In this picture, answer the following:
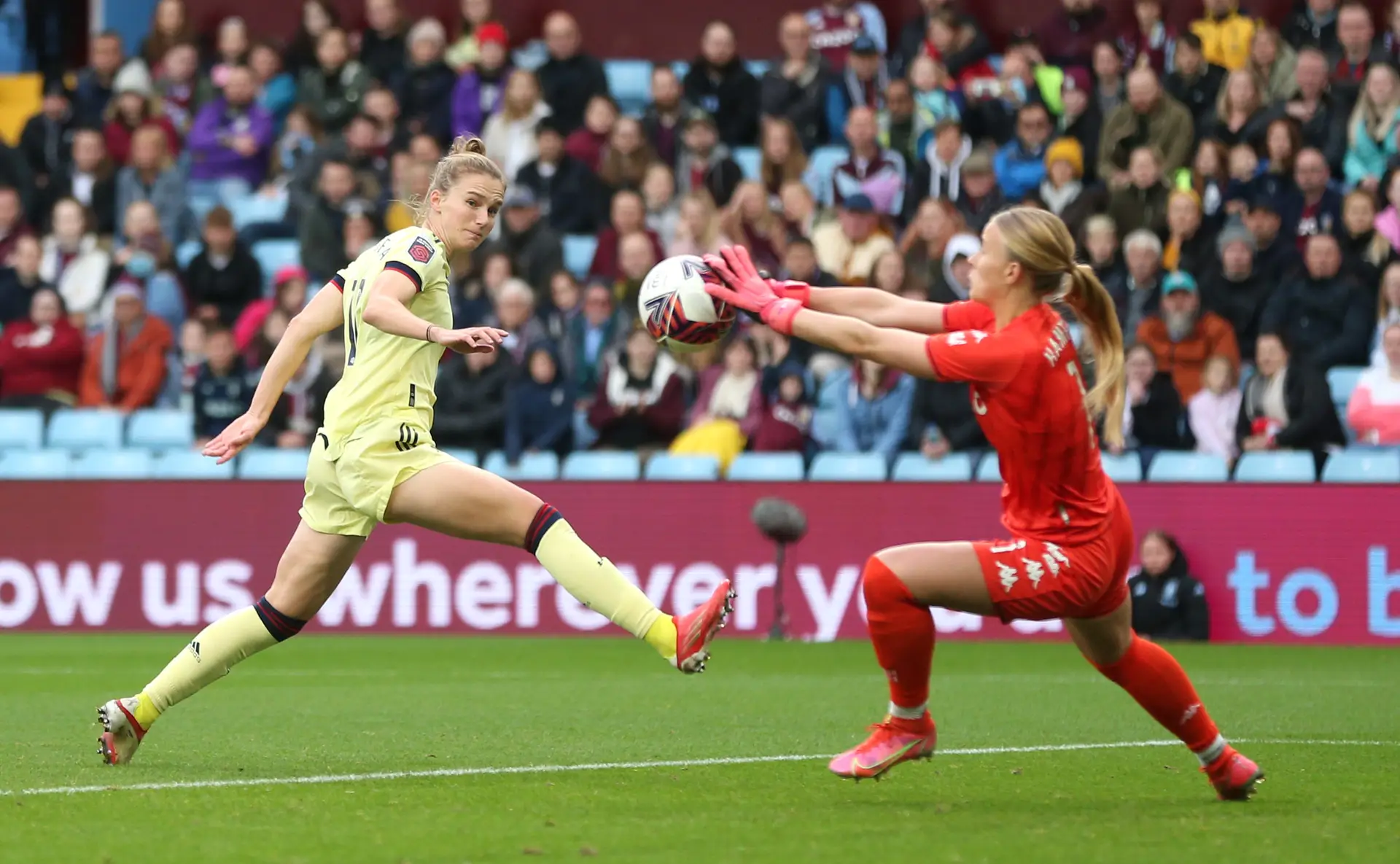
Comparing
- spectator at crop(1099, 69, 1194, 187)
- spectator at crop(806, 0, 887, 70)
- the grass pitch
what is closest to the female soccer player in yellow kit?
the grass pitch

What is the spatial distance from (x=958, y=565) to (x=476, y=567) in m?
9.22

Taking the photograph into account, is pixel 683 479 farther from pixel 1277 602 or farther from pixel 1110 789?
pixel 1110 789

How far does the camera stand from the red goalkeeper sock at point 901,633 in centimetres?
576

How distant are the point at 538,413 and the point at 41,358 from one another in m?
4.36

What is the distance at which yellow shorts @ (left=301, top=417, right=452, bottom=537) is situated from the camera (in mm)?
6578

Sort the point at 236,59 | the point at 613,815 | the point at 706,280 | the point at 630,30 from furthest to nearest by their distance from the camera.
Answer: the point at 630,30
the point at 236,59
the point at 706,280
the point at 613,815

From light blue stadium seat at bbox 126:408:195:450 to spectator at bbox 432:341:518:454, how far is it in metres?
2.15

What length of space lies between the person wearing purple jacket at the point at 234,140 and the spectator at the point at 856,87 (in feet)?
17.3

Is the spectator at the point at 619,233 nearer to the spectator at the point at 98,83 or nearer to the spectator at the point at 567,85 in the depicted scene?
the spectator at the point at 567,85

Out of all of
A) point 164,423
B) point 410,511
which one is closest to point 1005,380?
point 410,511

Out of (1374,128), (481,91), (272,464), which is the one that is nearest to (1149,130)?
(1374,128)

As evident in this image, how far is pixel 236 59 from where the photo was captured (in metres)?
19.0

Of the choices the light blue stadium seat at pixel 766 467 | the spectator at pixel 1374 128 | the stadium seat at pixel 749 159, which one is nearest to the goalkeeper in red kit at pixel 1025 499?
the light blue stadium seat at pixel 766 467

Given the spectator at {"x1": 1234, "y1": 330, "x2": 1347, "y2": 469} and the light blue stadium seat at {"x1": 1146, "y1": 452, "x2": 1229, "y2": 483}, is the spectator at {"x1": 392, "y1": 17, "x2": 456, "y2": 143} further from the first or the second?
the spectator at {"x1": 1234, "y1": 330, "x2": 1347, "y2": 469}
